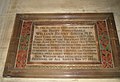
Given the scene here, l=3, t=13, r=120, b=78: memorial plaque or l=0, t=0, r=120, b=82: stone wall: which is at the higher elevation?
l=0, t=0, r=120, b=82: stone wall

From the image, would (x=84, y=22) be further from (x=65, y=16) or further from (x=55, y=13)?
(x=55, y=13)

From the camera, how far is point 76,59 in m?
1.64

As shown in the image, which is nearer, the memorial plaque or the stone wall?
the memorial plaque

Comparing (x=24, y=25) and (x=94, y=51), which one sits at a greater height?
(x=24, y=25)

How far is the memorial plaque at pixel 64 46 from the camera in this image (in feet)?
5.13

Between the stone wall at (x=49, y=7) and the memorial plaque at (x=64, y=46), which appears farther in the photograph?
the stone wall at (x=49, y=7)

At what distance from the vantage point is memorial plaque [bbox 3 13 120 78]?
61.5 inches

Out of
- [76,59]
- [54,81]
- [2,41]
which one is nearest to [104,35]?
[76,59]

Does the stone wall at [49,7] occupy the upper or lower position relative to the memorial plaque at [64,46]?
upper

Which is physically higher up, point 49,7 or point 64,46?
point 49,7

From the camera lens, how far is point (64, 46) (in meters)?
1.72

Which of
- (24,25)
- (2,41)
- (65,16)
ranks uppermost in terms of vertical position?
(65,16)

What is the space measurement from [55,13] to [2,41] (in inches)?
27.1

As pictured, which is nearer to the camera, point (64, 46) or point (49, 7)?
point (64, 46)
